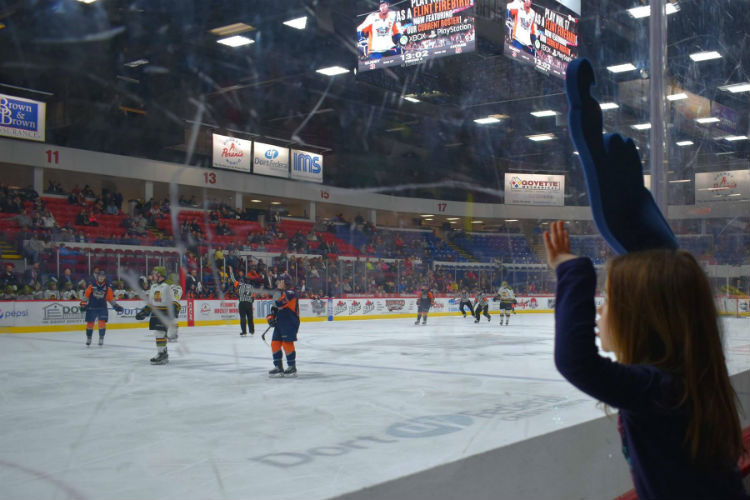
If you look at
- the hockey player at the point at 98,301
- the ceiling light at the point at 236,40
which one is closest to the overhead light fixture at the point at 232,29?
the ceiling light at the point at 236,40

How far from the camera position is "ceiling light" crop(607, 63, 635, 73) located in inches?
122

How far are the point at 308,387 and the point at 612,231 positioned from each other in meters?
5.69

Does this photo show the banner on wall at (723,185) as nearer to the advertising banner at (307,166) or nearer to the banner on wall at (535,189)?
the banner on wall at (535,189)

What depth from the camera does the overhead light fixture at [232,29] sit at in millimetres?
12245

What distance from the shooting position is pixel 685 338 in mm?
956

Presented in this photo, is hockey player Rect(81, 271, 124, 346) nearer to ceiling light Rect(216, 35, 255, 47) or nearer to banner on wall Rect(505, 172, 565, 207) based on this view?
ceiling light Rect(216, 35, 255, 47)

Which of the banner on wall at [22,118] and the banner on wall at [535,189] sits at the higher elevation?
the banner on wall at [22,118]

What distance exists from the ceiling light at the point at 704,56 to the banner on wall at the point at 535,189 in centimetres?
1478

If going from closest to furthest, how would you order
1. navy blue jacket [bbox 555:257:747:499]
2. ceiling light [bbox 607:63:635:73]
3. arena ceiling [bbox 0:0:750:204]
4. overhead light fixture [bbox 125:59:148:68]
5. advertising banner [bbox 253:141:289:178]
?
1. navy blue jacket [bbox 555:257:747:499]
2. ceiling light [bbox 607:63:635:73]
3. arena ceiling [bbox 0:0:750:204]
4. overhead light fixture [bbox 125:59:148:68]
5. advertising banner [bbox 253:141:289:178]

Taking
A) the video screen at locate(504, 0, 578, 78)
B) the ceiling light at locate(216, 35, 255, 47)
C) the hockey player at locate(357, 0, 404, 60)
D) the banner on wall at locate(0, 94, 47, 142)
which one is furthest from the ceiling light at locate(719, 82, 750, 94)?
the banner on wall at locate(0, 94, 47, 142)

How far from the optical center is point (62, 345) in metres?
11.1

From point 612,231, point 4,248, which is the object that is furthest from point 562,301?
point 4,248

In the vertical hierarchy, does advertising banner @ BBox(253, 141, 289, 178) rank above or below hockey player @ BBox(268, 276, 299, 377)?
above

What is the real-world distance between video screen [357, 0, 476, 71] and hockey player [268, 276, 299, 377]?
2.54 metres
